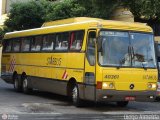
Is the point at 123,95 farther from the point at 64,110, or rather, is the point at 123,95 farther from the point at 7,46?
the point at 7,46

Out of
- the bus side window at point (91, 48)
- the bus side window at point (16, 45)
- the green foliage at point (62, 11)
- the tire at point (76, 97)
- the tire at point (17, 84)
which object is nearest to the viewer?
the bus side window at point (91, 48)

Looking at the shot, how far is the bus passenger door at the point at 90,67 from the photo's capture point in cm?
1667

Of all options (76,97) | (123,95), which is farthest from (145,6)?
(123,95)

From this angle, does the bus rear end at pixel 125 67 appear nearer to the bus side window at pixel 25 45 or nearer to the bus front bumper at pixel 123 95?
the bus front bumper at pixel 123 95

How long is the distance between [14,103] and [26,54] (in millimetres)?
4951

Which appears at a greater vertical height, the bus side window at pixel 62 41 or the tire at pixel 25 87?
the bus side window at pixel 62 41

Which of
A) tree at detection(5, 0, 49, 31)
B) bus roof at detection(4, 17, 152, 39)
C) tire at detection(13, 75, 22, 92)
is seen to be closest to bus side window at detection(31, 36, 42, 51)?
bus roof at detection(4, 17, 152, 39)

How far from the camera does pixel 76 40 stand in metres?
18.3

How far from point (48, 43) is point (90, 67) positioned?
14.1 ft

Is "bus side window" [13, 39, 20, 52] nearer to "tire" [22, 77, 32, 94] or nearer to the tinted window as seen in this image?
"tire" [22, 77, 32, 94]

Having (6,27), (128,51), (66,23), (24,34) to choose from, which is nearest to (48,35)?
(66,23)

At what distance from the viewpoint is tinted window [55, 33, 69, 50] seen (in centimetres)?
1909

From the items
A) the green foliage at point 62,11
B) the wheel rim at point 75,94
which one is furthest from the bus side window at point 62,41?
the green foliage at point 62,11

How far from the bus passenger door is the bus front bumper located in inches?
14.4
